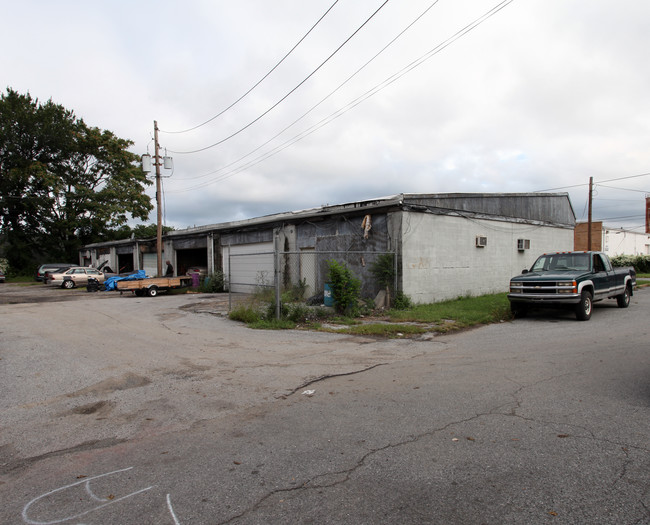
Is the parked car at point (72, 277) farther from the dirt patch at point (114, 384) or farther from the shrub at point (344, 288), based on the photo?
the dirt patch at point (114, 384)

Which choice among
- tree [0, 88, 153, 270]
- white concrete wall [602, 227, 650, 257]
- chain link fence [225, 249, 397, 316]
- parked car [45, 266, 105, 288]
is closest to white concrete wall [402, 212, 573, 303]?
chain link fence [225, 249, 397, 316]

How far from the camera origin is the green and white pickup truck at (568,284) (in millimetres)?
10562

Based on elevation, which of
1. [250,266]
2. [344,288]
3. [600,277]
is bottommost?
[344,288]

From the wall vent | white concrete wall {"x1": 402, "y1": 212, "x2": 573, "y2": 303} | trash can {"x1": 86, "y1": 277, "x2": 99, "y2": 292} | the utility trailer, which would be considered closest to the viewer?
white concrete wall {"x1": 402, "y1": 212, "x2": 573, "y2": 303}

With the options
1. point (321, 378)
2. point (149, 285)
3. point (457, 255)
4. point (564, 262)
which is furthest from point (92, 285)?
point (564, 262)

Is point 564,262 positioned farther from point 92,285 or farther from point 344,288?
point 92,285

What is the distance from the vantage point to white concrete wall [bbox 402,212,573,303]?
1365 cm

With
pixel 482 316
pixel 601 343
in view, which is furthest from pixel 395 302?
pixel 601 343

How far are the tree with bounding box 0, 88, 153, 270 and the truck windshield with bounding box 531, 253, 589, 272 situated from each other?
38.3 m

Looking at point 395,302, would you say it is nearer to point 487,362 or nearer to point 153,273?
point 487,362

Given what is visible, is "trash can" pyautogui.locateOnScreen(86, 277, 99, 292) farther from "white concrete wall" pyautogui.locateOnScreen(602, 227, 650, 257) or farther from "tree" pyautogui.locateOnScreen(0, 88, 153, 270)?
"white concrete wall" pyautogui.locateOnScreen(602, 227, 650, 257)

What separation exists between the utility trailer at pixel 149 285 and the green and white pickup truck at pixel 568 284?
54.3 feet

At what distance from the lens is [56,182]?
128 ft

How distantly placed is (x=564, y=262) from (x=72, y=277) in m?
29.9
